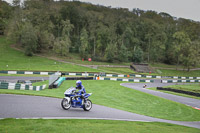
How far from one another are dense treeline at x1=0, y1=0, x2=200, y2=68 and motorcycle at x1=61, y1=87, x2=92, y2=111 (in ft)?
214

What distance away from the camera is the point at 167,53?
341 feet

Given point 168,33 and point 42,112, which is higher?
point 168,33

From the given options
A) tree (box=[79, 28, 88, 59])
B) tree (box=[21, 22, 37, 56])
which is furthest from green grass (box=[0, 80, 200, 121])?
tree (box=[79, 28, 88, 59])

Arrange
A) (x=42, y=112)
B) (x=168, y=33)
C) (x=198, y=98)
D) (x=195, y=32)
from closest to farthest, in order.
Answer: (x=42, y=112) → (x=198, y=98) → (x=168, y=33) → (x=195, y=32)

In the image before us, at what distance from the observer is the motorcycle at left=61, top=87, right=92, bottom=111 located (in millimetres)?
13836

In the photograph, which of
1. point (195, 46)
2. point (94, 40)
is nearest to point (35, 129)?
point (94, 40)

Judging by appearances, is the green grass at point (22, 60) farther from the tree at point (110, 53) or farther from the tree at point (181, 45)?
the tree at point (181, 45)

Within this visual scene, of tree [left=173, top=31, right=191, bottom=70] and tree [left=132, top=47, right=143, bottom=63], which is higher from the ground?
tree [left=173, top=31, right=191, bottom=70]

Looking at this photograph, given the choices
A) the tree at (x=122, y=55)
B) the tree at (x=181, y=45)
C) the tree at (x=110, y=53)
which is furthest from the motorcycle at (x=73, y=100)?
the tree at (x=181, y=45)

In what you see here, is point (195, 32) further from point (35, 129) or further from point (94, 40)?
point (35, 129)

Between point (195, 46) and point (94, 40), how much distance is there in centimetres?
4484

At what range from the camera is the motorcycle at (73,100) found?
13836 millimetres

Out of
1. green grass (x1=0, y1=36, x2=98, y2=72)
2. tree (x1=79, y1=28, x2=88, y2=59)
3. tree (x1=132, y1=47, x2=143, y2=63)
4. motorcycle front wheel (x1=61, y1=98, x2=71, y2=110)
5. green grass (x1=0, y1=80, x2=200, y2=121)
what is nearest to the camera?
motorcycle front wheel (x1=61, y1=98, x2=71, y2=110)

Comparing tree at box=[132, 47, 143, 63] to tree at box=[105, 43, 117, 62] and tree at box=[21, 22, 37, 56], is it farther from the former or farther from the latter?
tree at box=[21, 22, 37, 56]
